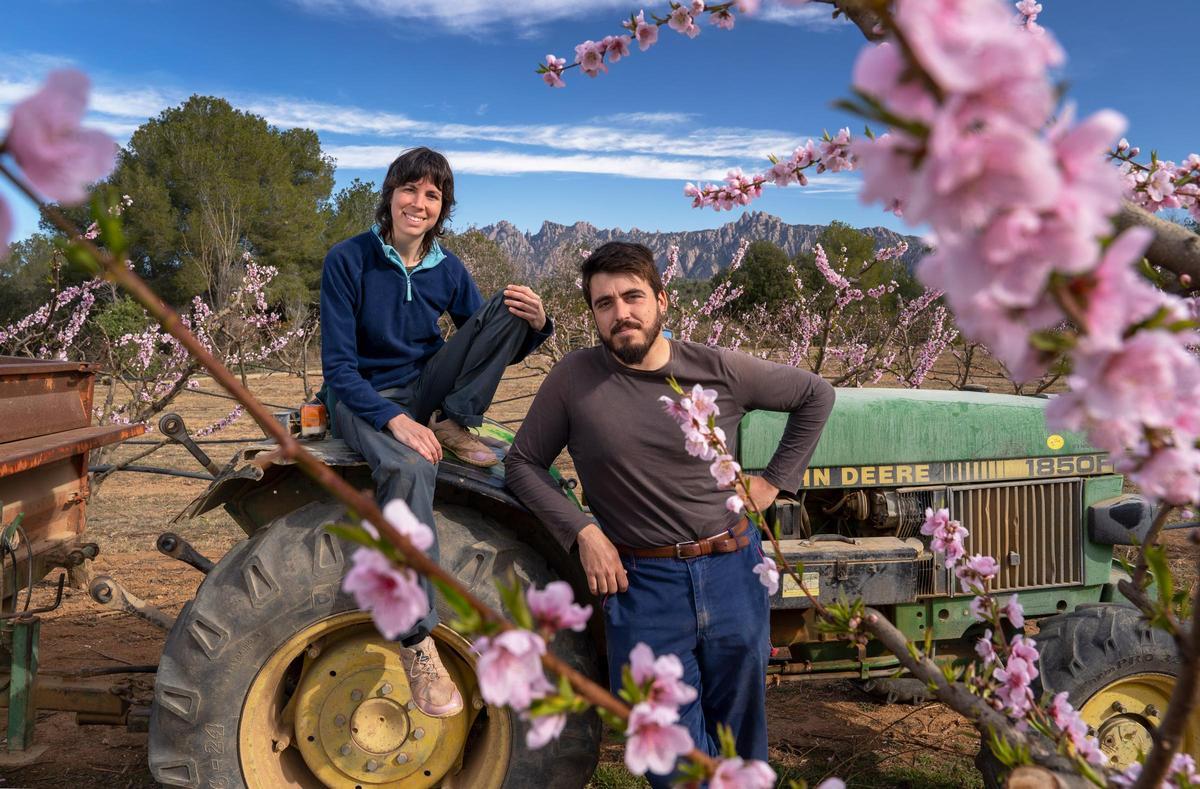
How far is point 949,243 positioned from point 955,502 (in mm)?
3029

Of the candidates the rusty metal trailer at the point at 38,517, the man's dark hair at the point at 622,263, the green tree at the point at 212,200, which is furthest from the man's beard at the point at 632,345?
the green tree at the point at 212,200

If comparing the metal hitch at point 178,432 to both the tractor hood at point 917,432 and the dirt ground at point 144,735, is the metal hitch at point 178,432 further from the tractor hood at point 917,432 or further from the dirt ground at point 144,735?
the tractor hood at point 917,432

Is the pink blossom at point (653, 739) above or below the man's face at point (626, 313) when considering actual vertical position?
below

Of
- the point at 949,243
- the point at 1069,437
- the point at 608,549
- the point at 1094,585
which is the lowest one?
the point at 1094,585

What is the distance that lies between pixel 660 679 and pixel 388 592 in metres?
0.34

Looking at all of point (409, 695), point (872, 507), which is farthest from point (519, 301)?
point (872, 507)

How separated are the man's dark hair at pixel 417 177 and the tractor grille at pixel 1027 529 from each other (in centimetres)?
225

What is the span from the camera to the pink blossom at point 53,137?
0.67m

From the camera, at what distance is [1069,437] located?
11.4 ft

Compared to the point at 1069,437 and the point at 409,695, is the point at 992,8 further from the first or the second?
the point at 1069,437

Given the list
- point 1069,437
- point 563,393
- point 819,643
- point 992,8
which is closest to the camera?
point 992,8

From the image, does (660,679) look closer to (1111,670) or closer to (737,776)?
(737,776)

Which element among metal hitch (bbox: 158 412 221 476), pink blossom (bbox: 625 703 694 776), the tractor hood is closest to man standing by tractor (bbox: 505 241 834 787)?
the tractor hood

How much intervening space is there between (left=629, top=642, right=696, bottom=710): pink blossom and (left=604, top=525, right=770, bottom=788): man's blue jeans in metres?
1.61
